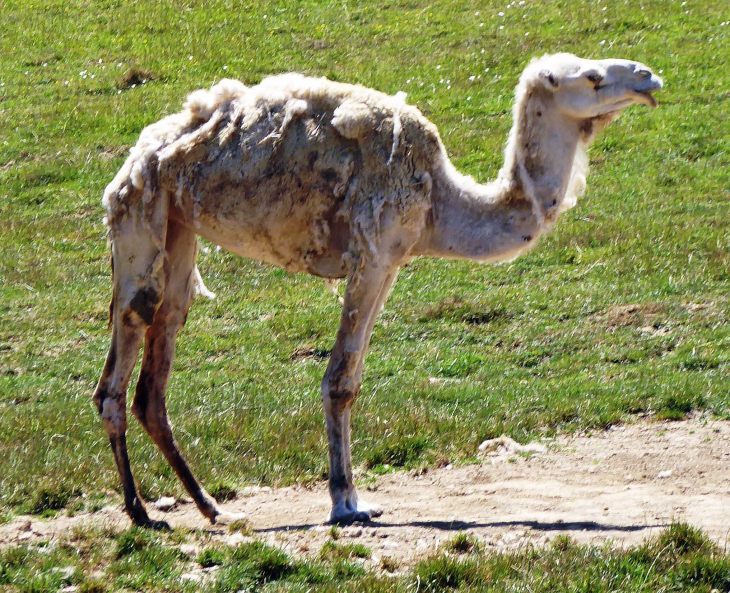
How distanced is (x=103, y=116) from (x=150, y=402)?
1116cm

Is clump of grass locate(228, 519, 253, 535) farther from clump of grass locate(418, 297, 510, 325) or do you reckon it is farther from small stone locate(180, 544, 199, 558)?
clump of grass locate(418, 297, 510, 325)

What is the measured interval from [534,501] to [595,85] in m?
2.57

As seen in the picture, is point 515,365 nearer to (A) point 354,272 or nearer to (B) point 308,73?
(A) point 354,272

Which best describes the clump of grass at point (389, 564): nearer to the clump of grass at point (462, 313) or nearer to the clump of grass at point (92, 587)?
the clump of grass at point (92, 587)

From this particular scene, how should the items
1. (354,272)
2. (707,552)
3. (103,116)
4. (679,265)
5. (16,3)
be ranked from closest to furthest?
(707,552), (354,272), (679,265), (103,116), (16,3)

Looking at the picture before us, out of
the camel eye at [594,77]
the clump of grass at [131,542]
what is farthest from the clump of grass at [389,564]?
the camel eye at [594,77]

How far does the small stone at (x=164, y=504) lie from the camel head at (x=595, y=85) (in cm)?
352

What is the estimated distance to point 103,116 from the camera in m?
17.1

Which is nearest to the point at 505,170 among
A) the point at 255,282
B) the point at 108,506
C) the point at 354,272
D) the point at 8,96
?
the point at 354,272

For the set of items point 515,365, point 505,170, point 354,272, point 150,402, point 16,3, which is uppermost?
point 16,3

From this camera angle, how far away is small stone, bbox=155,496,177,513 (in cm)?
707

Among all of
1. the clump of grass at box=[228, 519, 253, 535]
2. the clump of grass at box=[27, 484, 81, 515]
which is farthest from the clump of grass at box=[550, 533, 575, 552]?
the clump of grass at box=[27, 484, 81, 515]

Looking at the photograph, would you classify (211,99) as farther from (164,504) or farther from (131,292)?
(164,504)

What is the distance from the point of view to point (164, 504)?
7086 mm
